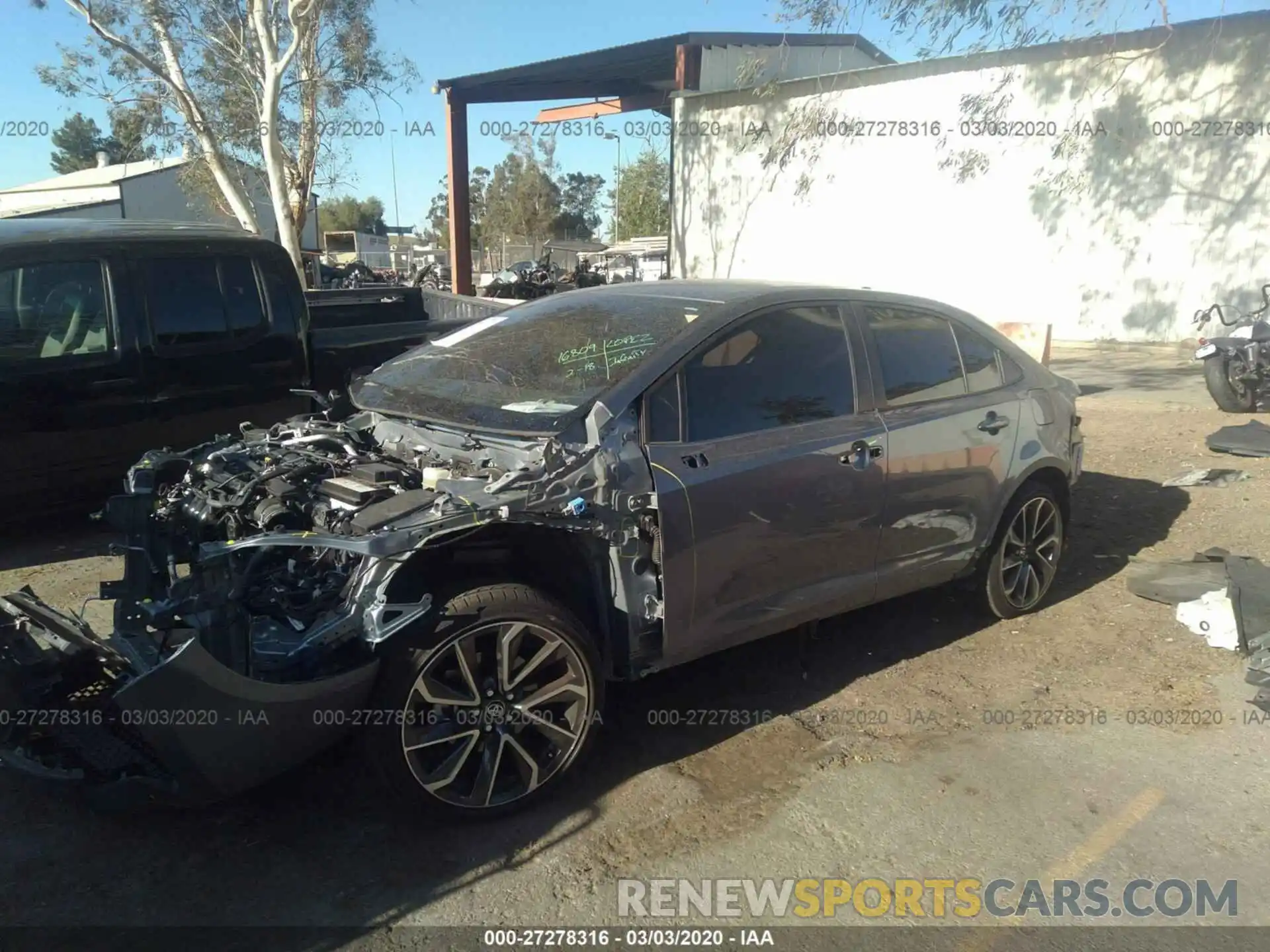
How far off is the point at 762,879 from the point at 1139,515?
5105 millimetres

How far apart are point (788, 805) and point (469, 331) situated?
2.66 metres

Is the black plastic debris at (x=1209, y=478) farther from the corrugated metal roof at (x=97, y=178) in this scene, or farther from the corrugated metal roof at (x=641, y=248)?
the corrugated metal roof at (x=97, y=178)

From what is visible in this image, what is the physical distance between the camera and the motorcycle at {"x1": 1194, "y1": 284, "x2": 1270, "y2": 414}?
9477 millimetres

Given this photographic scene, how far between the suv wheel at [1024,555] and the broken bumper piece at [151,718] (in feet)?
10.7

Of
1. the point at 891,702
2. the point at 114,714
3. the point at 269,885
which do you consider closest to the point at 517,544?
the point at 269,885

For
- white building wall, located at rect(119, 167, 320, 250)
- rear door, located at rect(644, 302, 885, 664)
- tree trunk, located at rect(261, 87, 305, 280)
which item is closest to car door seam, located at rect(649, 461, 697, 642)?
rear door, located at rect(644, 302, 885, 664)

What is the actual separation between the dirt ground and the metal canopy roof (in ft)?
61.2

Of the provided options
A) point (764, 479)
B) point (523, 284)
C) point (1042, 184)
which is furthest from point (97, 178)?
point (764, 479)

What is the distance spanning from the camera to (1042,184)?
16547 mm

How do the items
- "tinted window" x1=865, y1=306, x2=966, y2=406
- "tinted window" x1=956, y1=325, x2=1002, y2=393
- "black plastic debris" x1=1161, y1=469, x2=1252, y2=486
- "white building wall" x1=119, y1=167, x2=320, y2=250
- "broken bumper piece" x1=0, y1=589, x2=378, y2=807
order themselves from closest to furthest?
"broken bumper piece" x1=0, y1=589, x2=378, y2=807, "tinted window" x1=865, y1=306, x2=966, y2=406, "tinted window" x1=956, y1=325, x2=1002, y2=393, "black plastic debris" x1=1161, y1=469, x2=1252, y2=486, "white building wall" x1=119, y1=167, x2=320, y2=250

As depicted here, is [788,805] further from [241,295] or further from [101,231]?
[101,231]

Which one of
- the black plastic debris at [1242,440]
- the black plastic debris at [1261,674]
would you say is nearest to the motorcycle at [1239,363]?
the black plastic debris at [1242,440]

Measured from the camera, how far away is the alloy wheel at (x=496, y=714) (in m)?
3.07

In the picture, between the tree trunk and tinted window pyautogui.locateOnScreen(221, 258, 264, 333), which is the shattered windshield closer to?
tinted window pyautogui.locateOnScreen(221, 258, 264, 333)
